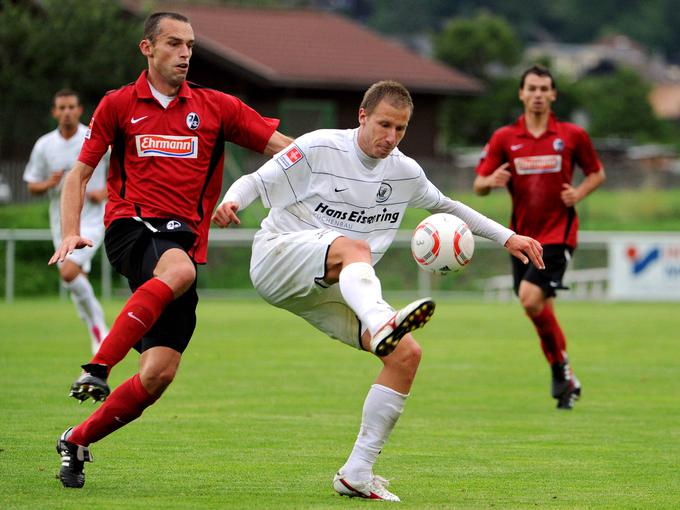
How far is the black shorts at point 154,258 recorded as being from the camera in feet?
22.8

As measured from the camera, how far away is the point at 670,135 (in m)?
70.6

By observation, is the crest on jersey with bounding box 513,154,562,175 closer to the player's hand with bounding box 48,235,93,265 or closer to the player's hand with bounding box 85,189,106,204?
the player's hand with bounding box 85,189,106,204

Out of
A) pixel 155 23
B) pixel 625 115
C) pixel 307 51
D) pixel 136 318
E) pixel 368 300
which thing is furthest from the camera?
pixel 625 115

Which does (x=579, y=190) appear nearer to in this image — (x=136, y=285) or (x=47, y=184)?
(x=47, y=184)

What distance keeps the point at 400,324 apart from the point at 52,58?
Result: 28.6 m

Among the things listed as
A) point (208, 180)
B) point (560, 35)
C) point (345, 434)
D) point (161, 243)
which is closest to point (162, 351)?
point (161, 243)

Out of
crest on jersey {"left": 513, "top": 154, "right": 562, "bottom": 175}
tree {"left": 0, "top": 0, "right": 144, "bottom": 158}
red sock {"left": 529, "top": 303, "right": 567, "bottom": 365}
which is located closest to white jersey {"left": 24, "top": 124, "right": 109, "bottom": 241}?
crest on jersey {"left": 513, "top": 154, "right": 562, "bottom": 175}

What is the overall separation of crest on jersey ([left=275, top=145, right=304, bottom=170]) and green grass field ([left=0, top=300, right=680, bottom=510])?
5.33ft

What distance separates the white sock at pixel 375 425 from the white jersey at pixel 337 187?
85 cm

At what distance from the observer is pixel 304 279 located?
691cm

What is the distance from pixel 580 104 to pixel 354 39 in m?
22.4

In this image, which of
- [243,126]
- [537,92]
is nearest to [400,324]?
[243,126]

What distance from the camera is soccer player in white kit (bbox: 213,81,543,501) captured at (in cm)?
673

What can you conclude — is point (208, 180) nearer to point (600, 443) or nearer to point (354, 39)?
point (600, 443)
